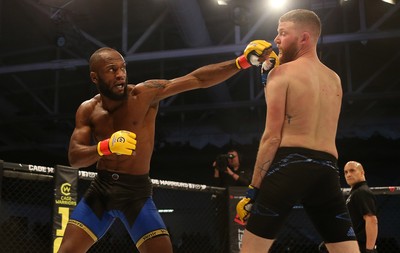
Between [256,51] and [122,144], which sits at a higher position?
Result: [256,51]

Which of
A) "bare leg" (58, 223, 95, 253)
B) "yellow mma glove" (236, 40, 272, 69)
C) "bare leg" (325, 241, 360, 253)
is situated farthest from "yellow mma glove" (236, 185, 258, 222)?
"bare leg" (58, 223, 95, 253)

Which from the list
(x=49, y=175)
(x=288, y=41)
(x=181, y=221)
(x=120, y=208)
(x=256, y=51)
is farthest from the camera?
(x=181, y=221)

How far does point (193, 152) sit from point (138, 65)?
235 cm

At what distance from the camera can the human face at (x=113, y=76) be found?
2863mm

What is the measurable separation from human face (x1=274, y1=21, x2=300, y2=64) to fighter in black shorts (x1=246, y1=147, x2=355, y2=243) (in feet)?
1.55

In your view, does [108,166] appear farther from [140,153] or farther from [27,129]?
[27,129]

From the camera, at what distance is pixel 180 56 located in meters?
7.44

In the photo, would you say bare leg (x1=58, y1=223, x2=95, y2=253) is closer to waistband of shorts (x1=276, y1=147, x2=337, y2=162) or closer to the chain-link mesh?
waistband of shorts (x1=276, y1=147, x2=337, y2=162)

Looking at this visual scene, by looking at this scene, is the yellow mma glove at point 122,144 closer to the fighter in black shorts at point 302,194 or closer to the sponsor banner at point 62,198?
the fighter in black shorts at point 302,194

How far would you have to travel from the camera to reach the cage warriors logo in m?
3.90

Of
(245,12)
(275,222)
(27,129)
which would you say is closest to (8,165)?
(275,222)

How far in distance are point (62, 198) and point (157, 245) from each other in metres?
1.51

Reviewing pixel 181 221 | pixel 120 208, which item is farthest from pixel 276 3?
pixel 181 221

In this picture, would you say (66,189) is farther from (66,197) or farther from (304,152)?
(304,152)
